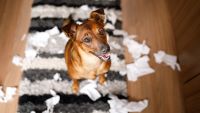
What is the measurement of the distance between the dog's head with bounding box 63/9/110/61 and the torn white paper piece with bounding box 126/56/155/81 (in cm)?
29

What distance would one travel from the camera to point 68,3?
5.35 feet

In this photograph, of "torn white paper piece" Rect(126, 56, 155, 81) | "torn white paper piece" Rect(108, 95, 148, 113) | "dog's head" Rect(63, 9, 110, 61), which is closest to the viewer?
"dog's head" Rect(63, 9, 110, 61)

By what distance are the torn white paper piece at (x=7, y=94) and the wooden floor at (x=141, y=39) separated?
0.03m

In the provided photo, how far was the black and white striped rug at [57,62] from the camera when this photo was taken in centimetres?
133

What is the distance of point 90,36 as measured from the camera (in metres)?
1.13

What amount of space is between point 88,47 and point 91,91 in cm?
29

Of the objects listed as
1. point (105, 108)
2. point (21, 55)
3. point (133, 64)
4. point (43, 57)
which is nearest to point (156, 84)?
point (133, 64)

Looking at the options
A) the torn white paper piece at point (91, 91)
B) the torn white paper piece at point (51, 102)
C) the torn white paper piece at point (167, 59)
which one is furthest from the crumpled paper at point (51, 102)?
the torn white paper piece at point (167, 59)

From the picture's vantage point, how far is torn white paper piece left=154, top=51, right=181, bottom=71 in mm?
1425

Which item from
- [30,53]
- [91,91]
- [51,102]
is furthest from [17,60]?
[91,91]

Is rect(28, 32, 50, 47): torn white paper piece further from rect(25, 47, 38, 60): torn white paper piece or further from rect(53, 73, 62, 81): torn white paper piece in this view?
rect(53, 73, 62, 81): torn white paper piece

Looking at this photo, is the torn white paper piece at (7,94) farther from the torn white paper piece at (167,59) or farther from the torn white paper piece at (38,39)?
the torn white paper piece at (167,59)

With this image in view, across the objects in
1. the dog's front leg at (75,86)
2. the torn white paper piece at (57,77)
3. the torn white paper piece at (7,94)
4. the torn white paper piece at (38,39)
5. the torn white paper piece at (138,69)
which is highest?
the torn white paper piece at (38,39)

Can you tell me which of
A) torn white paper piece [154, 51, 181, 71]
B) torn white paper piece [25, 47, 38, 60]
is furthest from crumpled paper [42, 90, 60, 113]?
torn white paper piece [154, 51, 181, 71]
